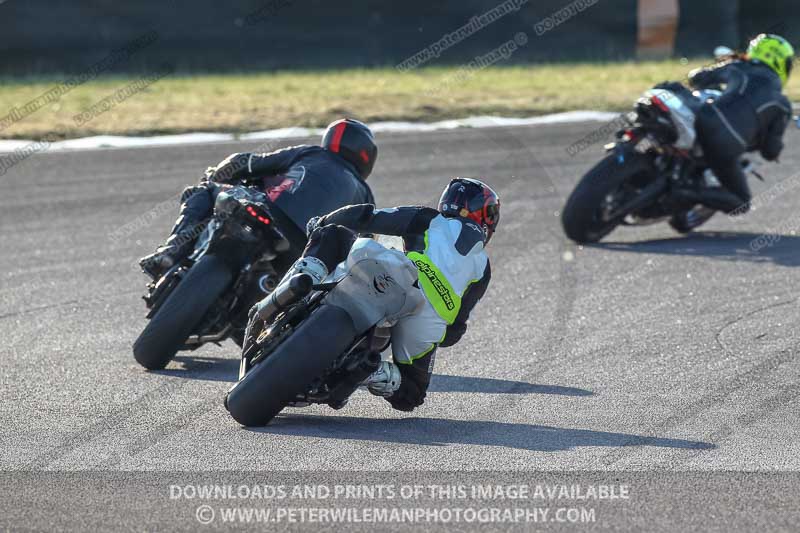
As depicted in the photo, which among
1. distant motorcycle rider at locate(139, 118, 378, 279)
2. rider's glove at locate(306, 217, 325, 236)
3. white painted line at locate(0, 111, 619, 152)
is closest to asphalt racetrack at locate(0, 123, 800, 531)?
distant motorcycle rider at locate(139, 118, 378, 279)

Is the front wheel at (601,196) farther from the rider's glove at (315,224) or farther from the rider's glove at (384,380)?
the rider's glove at (384,380)

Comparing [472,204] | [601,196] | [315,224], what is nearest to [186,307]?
[315,224]

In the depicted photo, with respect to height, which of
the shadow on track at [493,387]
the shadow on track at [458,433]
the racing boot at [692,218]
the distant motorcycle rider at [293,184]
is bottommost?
the racing boot at [692,218]

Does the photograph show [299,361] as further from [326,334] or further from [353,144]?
[353,144]

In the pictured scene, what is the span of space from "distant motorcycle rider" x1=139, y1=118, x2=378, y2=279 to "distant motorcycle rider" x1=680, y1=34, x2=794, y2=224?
447cm

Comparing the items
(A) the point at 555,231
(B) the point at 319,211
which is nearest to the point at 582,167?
(A) the point at 555,231

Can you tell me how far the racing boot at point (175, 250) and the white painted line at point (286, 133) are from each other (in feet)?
26.4

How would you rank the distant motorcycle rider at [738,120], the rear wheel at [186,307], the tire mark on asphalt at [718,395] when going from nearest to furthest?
the tire mark on asphalt at [718,395] < the rear wheel at [186,307] < the distant motorcycle rider at [738,120]

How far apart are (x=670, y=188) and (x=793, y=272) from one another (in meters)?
1.65

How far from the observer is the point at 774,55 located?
11.8m

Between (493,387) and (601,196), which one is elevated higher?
(493,387)

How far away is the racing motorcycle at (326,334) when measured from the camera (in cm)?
554

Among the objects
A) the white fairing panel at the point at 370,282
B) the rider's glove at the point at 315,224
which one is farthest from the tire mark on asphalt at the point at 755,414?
the rider's glove at the point at 315,224

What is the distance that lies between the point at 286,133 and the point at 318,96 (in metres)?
2.49
